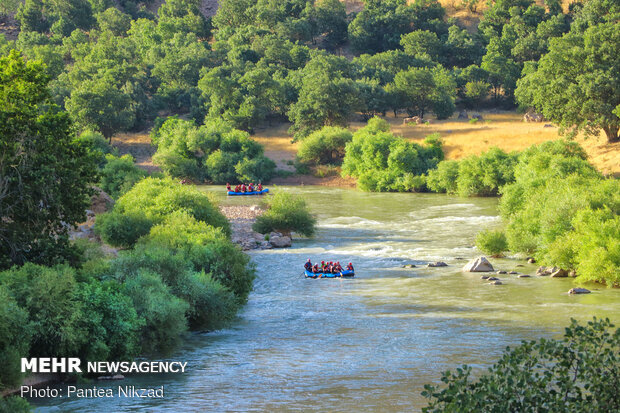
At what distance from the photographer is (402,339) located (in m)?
34.1

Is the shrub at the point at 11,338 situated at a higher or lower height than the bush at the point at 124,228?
lower

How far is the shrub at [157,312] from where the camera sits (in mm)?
31469

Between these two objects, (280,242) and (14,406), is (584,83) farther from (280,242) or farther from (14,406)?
(14,406)

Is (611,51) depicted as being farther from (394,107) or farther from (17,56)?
(17,56)

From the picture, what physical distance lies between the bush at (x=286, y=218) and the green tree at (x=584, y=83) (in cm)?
4124

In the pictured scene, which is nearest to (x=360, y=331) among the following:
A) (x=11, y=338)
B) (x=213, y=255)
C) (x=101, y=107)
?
(x=213, y=255)

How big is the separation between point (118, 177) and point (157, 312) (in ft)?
159

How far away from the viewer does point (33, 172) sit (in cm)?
3162

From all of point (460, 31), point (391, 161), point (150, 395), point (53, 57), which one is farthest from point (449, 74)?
point (150, 395)

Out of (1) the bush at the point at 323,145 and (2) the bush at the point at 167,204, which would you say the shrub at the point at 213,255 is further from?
(1) the bush at the point at 323,145

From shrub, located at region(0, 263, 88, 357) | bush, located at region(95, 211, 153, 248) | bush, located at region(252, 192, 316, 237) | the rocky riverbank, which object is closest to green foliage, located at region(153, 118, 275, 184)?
the rocky riverbank

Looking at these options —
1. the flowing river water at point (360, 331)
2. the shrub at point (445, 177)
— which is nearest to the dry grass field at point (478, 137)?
the shrub at point (445, 177)

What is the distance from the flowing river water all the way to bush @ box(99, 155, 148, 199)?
23239 mm

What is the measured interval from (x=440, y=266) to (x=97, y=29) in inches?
6336
